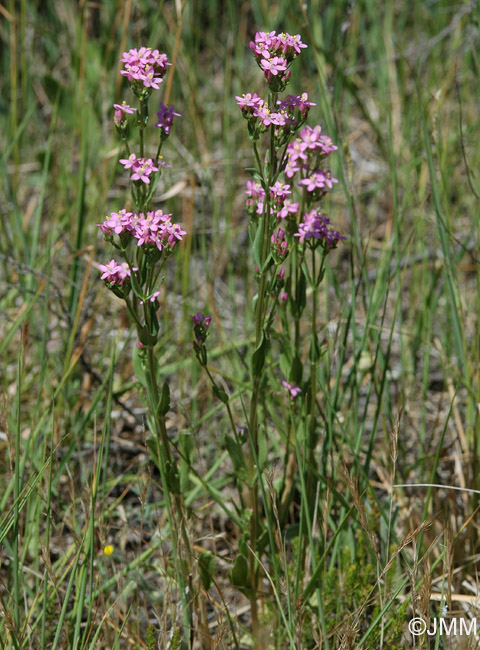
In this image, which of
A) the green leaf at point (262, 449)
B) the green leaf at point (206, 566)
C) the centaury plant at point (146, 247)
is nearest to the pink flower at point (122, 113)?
the centaury plant at point (146, 247)

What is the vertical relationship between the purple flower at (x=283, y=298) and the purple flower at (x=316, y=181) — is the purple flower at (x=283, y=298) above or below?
below

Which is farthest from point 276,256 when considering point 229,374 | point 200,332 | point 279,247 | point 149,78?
point 229,374

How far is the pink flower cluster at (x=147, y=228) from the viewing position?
1378mm

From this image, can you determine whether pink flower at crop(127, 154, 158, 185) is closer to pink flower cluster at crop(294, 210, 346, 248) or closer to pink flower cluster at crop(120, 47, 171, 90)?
pink flower cluster at crop(120, 47, 171, 90)

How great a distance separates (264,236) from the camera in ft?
4.82

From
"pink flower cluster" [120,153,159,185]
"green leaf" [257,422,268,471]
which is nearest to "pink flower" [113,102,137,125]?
"pink flower cluster" [120,153,159,185]

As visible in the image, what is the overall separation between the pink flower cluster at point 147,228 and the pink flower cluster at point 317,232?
30 centimetres

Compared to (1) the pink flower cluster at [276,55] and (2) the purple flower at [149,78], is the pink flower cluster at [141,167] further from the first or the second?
(1) the pink flower cluster at [276,55]

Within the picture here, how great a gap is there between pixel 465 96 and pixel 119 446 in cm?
255

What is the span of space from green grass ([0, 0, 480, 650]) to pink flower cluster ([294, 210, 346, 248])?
134 mm

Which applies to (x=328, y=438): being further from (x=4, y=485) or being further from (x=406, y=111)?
(x=406, y=111)

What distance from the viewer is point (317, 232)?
1.57 m

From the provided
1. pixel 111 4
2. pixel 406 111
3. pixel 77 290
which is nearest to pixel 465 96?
pixel 406 111

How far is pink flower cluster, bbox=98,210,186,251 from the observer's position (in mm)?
1378
